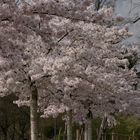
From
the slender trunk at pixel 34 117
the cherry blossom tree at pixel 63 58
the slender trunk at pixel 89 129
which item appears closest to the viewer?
the cherry blossom tree at pixel 63 58

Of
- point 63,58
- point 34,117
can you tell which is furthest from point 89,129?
point 34,117

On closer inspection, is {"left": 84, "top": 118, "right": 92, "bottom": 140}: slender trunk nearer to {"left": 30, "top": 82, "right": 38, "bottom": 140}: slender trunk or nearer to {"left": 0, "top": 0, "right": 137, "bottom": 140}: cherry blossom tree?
{"left": 0, "top": 0, "right": 137, "bottom": 140}: cherry blossom tree

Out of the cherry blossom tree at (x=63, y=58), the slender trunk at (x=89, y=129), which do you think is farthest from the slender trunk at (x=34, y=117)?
the slender trunk at (x=89, y=129)

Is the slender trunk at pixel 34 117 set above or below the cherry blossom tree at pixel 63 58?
below

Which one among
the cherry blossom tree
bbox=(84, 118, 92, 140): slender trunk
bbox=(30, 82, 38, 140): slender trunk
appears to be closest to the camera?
the cherry blossom tree

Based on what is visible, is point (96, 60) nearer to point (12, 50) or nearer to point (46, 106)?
point (46, 106)

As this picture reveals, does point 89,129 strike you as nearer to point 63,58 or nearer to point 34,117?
point 63,58

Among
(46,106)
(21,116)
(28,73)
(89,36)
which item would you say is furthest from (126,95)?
(21,116)

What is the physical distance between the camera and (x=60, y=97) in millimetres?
21953

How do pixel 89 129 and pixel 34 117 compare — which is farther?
pixel 89 129

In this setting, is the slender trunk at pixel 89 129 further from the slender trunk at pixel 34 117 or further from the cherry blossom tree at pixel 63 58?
the slender trunk at pixel 34 117

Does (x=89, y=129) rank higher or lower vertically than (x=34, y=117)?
lower

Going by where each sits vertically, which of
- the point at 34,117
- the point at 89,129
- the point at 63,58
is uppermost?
the point at 63,58

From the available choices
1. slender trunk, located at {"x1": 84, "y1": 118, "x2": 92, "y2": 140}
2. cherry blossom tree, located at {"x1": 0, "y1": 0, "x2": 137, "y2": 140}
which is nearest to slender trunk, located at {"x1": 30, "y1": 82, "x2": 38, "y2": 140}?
cherry blossom tree, located at {"x1": 0, "y1": 0, "x2": 137, "y2": 140}
